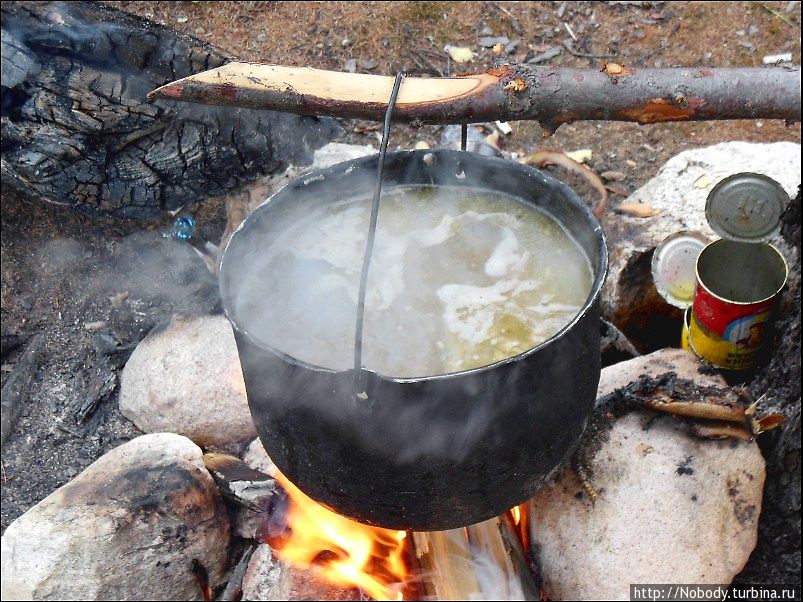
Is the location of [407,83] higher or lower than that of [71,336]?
higher

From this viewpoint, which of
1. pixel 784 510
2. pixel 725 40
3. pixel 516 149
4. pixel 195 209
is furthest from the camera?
pixel 725 40

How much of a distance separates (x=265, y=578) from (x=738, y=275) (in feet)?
8.08

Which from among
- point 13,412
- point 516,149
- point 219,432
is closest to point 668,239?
point 516,149

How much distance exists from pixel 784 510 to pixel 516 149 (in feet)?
9.97

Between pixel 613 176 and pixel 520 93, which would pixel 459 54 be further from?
pixel 520 93

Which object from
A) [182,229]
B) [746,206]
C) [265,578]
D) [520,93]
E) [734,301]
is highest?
[520,93]

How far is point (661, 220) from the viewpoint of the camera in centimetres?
407

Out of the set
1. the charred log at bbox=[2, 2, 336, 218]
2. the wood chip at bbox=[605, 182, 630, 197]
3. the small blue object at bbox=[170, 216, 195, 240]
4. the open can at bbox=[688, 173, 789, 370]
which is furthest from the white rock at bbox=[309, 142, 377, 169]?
the open can at bbox=[688, 173, 789, 370]

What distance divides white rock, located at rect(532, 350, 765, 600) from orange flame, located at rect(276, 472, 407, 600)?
23.7 inches

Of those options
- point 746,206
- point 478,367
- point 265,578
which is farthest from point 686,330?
point 265,578

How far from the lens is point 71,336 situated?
4.07m

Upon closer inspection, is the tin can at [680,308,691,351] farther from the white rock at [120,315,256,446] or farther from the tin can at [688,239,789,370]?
the white rock at [120,315,256,446]

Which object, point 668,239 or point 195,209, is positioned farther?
point 195,209

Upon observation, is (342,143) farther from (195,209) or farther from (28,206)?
(28,206)
